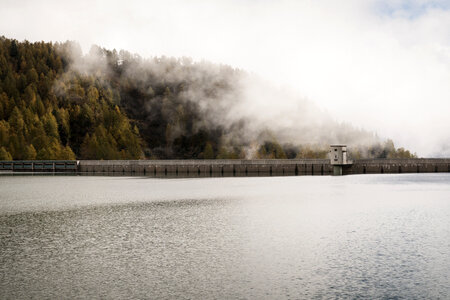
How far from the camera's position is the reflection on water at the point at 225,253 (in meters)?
17.4

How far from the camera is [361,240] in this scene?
89.1 ft

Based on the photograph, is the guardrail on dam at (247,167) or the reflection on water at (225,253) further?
the guardrail on dam at (247,167)

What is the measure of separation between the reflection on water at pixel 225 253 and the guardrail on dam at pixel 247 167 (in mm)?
99159

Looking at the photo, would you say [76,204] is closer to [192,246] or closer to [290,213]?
[290,213]

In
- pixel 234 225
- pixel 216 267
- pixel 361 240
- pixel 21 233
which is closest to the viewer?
pixel 216 267

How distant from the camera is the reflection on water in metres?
17.4

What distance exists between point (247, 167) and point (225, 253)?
402ft

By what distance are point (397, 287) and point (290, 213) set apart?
22.7m

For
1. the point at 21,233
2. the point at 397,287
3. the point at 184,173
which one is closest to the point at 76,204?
the point at 21,233

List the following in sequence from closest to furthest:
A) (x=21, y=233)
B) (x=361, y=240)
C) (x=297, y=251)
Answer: (x=297, y=251) → (x=361, y=240) → (x=21, y=233)

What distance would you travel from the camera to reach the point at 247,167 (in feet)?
479

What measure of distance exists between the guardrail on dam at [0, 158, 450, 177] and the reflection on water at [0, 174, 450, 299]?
9916cm

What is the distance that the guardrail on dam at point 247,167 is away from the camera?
466 ft

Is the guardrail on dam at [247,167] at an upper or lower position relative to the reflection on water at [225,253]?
upper
